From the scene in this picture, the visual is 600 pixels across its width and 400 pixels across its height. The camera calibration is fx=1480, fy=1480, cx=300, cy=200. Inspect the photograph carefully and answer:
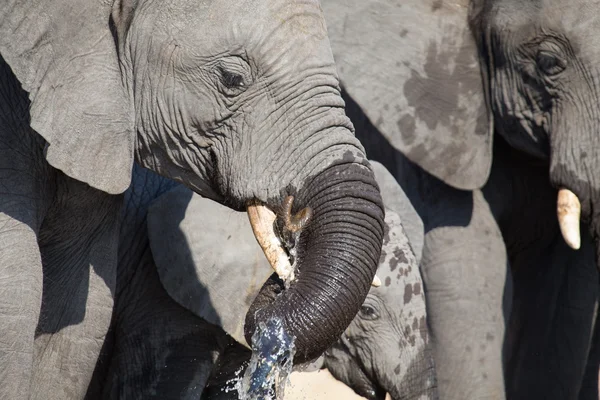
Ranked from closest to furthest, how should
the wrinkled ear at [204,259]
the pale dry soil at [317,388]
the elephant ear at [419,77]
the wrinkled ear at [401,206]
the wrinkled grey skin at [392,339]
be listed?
the wrinkled ear at [204,259] < the wrinkled grey skin at [392,339] < the wrinkled ear at [401,206] < the pale dry soil at [317,388] < the elephant ear at [419,77]

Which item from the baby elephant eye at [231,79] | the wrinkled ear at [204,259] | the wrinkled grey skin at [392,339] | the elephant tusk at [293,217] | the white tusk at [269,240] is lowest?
the wrinkled grey skin at [392,339]

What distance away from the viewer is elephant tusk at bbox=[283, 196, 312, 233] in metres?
3.00

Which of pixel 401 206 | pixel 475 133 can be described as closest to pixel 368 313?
pixel 401 206

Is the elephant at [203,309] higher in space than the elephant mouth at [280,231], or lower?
lower

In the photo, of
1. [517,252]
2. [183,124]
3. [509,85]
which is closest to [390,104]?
[509,85]

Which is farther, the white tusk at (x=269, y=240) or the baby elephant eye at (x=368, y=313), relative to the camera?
the baby elephant eye at (x=368, y=313)

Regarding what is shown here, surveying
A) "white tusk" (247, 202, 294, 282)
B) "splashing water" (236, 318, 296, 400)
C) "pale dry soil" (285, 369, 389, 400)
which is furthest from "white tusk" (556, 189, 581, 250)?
"white tusk" (247, 202, 294, 282)

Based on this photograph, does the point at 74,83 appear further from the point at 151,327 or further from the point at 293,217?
the point at 151,327

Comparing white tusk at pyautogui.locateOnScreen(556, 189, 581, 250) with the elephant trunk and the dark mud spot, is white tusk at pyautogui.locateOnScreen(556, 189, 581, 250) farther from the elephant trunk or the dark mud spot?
the elephant trunk

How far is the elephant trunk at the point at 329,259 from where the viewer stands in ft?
9.73

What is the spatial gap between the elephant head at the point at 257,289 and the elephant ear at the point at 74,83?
3.31 feet

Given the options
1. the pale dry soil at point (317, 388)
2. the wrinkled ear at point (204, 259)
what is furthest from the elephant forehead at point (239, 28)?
the pale dry soil at point (317, 388)

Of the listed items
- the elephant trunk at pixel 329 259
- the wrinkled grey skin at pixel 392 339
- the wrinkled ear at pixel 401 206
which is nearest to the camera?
the elephant trunk at pixel 329 259

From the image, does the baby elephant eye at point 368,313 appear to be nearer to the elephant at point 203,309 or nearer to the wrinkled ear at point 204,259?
the elephant at point 203,309
